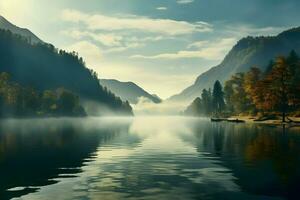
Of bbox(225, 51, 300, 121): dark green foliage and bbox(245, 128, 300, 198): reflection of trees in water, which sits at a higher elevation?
bbox(225, 51, 300, 121): dark green foliage

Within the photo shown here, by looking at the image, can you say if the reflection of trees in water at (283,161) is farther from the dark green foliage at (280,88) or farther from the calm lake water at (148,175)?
the dark green foliage at (280,88)

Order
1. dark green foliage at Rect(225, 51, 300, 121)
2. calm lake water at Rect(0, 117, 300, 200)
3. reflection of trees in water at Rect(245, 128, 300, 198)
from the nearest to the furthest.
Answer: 1. calm lake water at Rect(0, 117, 300, 200)
2. reflection of trees in water at Rect(245, 128, 300, 198)
3. dark green foliage at Rect(225, 51, 300, 121)

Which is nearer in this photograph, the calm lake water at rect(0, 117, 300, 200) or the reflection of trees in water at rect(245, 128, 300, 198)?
the calm lake water at rect(0, 117, 300, 200)

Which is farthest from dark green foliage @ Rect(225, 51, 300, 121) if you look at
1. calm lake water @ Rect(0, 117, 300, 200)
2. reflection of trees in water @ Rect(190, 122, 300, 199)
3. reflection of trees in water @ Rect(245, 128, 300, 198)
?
calm lake water @ Rect(0, 117, 300, 200)

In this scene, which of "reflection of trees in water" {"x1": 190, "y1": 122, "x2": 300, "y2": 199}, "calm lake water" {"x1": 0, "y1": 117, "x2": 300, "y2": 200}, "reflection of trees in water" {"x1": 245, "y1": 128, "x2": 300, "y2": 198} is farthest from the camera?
"reflection of trees in water" {"x1": 245, "y1": 128, "x2": 300, "y2": 198}

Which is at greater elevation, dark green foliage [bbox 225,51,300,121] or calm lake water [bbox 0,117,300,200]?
dark green foliage [bbox 225,51,300,121]

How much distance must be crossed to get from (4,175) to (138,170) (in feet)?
30.7

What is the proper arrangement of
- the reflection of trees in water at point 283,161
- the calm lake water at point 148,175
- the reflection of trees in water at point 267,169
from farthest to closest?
the reflection of trees in water at point 283,161
the reflection of trees in water at point 267,169
the calm lake water at point 148,175

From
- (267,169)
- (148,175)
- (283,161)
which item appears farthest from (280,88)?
(148,175)

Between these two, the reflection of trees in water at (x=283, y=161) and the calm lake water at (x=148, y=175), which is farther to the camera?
the reflection of trees in water at (x=283, y=161)

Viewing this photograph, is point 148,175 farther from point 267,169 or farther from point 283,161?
point 283,161

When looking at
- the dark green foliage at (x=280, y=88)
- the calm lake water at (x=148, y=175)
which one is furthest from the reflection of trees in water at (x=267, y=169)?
the dark green foliage at (x=280, y=88)

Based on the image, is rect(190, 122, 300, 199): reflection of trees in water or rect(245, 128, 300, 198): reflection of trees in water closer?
rect(190, 122, 300, 199): reflection of trees in water

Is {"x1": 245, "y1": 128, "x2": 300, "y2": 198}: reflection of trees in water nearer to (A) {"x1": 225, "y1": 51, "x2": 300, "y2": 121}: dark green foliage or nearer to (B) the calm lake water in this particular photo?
(B) the calm lake water
